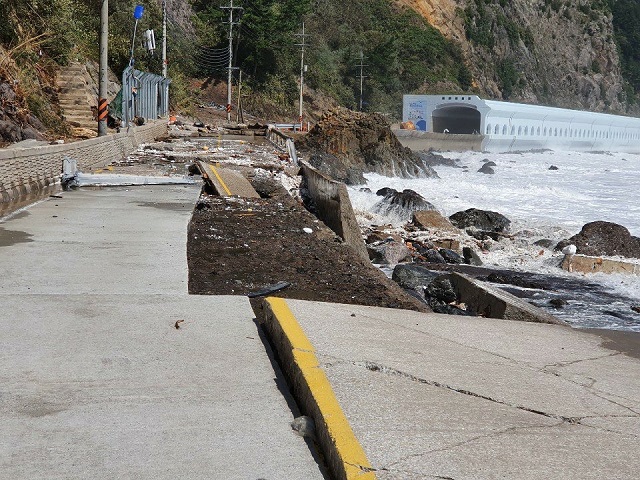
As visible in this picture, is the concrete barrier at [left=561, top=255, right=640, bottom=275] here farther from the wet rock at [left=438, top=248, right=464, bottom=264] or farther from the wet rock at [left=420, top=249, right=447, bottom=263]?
the wet rock at [left=420, top=249, right=447, bottom=263]

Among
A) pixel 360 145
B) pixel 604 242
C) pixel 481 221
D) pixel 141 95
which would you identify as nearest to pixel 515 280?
pixel 604 242

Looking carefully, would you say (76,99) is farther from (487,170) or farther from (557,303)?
(487,170)

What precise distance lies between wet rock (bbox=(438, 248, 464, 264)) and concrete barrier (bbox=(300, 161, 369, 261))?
249 cm

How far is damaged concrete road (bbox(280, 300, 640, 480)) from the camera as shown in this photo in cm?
382

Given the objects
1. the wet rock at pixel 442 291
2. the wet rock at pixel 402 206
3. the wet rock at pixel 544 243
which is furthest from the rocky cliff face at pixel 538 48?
the wet rock at pixel 442 291

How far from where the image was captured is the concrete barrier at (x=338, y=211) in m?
14.0

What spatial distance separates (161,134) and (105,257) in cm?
2994

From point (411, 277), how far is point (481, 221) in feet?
32.8

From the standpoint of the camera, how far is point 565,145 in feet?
311

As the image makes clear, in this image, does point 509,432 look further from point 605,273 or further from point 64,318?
point 605,273

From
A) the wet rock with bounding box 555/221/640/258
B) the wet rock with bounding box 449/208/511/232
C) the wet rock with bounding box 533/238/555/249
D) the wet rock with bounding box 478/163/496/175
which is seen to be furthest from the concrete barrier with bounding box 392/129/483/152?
the wet rock with bounding box 555/221/640/258

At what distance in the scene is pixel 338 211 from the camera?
14.7 metres

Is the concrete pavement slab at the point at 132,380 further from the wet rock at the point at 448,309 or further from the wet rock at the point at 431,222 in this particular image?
the wet rock at the point at 431,222

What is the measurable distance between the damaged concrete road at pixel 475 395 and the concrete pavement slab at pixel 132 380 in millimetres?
405
